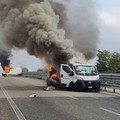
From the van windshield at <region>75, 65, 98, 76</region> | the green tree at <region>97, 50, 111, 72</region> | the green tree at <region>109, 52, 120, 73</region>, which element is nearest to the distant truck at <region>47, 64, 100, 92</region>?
the van windshield at <region>75, 65, 98, 76</region>

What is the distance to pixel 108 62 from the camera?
60.9m

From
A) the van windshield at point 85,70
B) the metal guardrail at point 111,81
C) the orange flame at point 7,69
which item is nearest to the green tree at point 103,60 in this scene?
the orange flame at point 7,69

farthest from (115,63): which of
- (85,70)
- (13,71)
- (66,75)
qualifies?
(13,71)

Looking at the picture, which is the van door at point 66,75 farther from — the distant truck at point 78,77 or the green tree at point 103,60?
the green tree at point 103,60

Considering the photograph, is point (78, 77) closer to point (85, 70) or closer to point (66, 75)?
point (85, 70)

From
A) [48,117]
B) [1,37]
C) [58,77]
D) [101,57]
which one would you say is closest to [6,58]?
[101,57]

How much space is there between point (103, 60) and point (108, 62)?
1606mm

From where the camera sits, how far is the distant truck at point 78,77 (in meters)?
26.2

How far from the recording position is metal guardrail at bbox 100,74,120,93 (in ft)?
83.5

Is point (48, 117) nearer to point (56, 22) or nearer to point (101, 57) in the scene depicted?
point (56, 22)

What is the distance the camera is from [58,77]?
29328 mm

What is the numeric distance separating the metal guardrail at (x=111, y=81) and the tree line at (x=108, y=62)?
82.0ft

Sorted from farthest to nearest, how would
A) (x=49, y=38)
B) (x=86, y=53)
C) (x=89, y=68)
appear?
(x=86, y=53), (x=49, y=38), (x=89, y=68)

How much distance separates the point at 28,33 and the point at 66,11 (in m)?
6.83
